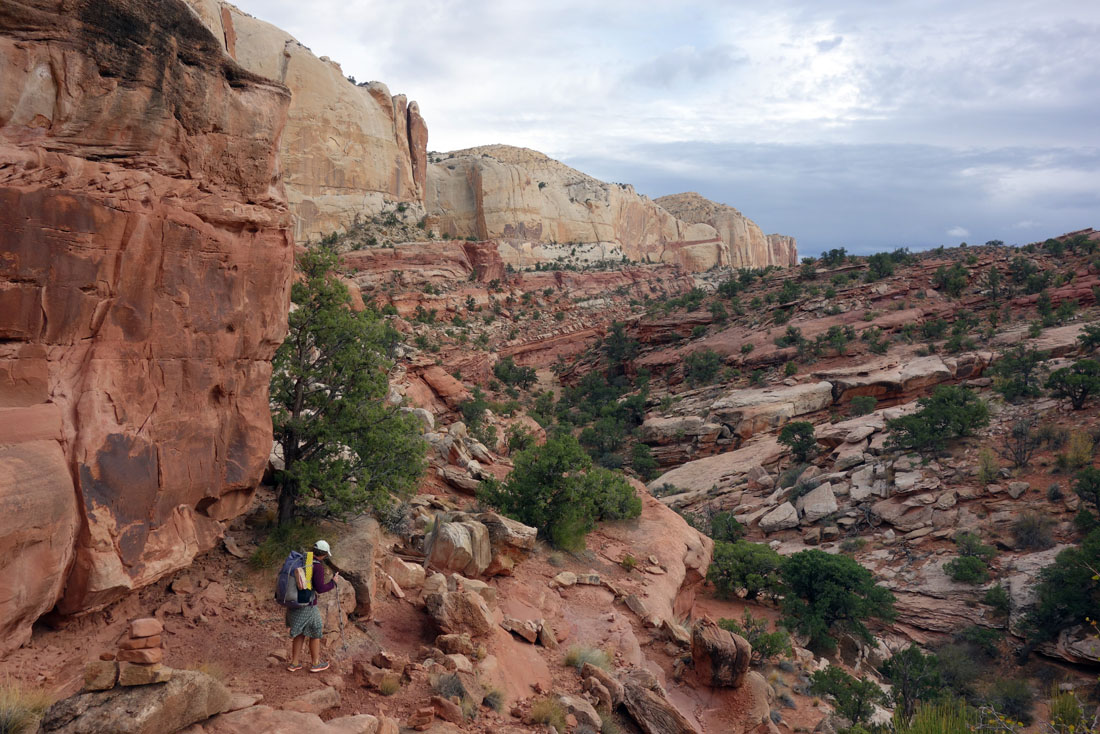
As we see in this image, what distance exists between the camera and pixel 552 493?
16.8 meters

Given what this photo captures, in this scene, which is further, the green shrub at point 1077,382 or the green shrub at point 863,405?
the green shrub at point 863,405

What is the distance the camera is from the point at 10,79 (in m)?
6.64

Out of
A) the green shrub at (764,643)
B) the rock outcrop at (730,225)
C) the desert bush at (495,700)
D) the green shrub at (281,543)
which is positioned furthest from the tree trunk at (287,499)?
the rock outcrop at (730,225)

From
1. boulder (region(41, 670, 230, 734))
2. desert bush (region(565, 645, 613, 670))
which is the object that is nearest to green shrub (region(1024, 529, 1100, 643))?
desert bush (region(565, 645, 613, 670))

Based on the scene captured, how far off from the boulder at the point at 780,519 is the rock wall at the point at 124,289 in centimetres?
2109

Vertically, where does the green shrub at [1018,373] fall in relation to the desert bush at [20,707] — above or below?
below

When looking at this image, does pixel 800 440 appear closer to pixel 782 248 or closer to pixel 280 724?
pixel 280 724

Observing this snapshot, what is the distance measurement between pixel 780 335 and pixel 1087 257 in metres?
21.3

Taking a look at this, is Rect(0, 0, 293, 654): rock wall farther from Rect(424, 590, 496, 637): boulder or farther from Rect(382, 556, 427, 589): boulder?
Rect(424, 590, 496, 637): boulder

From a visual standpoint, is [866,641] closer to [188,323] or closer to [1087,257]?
[188,323]

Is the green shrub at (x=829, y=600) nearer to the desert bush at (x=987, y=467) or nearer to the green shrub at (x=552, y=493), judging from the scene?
the green shrub at (x=552, y=493)

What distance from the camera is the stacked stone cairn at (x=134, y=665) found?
18.9 feet

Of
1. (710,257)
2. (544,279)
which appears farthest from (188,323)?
(710,257)

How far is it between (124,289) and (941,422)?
29.0 meters
